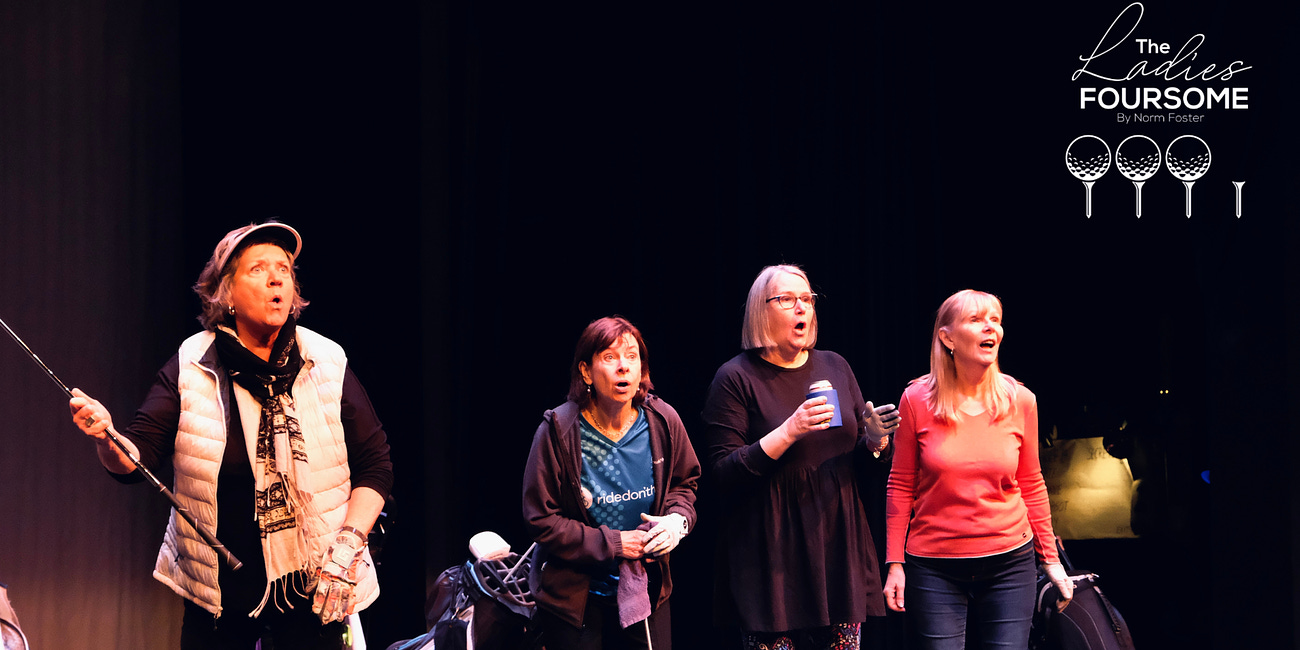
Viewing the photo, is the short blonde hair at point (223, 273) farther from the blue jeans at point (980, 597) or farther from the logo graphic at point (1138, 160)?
the logo graphic at point (1138, 160)

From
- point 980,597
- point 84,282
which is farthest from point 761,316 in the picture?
point 84,282

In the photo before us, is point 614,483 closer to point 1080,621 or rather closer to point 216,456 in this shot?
point 216,456

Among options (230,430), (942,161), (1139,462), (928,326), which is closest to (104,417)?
(230,430)

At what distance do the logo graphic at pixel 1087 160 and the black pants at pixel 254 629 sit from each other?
3.58m

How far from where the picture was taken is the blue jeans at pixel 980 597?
2842 mm

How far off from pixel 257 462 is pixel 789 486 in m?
1.55

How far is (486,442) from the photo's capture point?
3.99 m

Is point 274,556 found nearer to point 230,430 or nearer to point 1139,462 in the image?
point 230,430

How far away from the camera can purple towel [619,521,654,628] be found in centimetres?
269

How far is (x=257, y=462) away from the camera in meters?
2.36

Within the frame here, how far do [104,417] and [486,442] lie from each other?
189 cm

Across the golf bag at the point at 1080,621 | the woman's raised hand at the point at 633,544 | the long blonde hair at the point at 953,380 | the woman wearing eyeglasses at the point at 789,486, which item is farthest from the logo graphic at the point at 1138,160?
the woman's raised hand at the point at 633,544

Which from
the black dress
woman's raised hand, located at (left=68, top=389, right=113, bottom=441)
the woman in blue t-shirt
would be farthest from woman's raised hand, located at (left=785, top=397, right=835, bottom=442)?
woman's raised hand, located at (left=68, top=389, right=113, bottom=441)

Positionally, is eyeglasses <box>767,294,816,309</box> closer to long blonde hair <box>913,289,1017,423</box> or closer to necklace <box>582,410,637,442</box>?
long blonde hair <box>913,289,1017,423</box>
